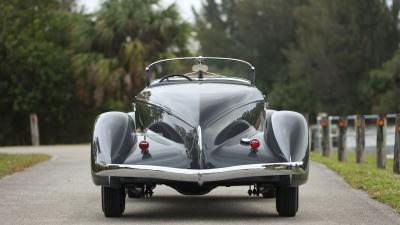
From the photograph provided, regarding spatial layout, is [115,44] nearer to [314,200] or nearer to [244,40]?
[314,200]

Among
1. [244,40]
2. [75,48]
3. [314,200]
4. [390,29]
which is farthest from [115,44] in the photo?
[244,40]

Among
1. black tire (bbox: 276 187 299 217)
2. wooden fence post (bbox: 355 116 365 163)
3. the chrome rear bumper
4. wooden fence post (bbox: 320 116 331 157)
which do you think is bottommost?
wooden fence post (bbox: 320 116 331 157)

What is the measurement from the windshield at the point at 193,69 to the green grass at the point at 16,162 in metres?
3.10

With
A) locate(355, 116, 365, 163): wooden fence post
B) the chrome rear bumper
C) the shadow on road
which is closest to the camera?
the chrome rear bumper

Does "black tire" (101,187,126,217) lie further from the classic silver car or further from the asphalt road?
the asphalt road

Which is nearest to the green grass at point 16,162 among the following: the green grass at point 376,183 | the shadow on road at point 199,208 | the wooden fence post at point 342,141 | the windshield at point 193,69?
the windshield at point 193,69

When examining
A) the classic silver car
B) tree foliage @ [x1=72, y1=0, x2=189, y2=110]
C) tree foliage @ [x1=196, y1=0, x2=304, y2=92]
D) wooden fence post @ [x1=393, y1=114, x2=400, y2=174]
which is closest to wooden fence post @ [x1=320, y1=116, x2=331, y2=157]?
wooden fence post @ [x1=393, y1=114, x2=400, y2=174]

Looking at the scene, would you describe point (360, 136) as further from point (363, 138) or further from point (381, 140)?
point (381, 140)

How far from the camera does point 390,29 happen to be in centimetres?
5831

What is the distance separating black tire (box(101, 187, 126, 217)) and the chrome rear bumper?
18.9 inches

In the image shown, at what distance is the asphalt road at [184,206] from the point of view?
10.4 m

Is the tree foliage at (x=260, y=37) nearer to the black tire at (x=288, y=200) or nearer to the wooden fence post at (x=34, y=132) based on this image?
the wooden fence post at (x=34, y=132)

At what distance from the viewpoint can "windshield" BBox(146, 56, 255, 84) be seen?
12227 mm

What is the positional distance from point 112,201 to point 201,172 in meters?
1.19
